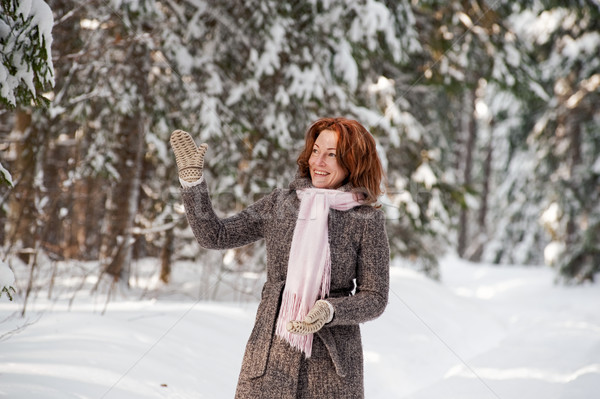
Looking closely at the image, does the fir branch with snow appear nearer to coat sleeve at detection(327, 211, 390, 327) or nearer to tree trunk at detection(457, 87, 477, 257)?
coat sleeve at detection(327, 211, 390, 327)

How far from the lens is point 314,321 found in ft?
6.11

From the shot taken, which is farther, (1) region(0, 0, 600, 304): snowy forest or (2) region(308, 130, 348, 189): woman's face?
(1) region(0, 0, 600, 304): snowy forest

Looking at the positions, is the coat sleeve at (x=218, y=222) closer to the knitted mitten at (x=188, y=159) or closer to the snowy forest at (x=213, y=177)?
the knitted mitten at (x=188, y=159)

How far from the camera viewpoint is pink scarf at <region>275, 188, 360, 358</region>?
204 centimetres

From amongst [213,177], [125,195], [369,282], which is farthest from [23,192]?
[369,282]

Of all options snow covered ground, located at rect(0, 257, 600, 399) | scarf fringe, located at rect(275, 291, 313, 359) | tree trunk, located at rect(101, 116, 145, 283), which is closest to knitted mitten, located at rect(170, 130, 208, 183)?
scarf fringe, located at rect(275, 291, 313, 359)

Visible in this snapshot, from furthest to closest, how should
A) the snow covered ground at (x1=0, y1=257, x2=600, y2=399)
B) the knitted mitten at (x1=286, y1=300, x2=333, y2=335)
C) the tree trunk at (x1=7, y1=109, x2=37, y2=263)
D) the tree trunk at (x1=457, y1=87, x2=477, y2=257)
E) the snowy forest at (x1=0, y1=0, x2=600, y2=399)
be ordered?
the tree trunk at (x1=457, y1=87, x2=477, y2=257)
the tree trunk at (x1=7, y1=109, x2=37, y2=263)
the snowy forest at (x1=0, y1=0, x2=600, y2=399)
the snow covered ground at (x1=0, y1=257, x2=600, y2=399)
the knitted mitten at (x1=286, y1=300, x2=333, y2=335)

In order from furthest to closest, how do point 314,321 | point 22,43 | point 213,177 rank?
1. point 213,177
2. point 22,43
3. point 314,321

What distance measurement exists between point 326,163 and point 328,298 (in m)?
0.53

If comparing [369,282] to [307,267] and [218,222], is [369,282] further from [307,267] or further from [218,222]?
[218,222]

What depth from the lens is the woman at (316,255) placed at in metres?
2.04

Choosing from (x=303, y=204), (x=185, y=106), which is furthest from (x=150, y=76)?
(x=303, y=204)

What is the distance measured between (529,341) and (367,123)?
10.6ft

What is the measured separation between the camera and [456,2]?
7.16m
